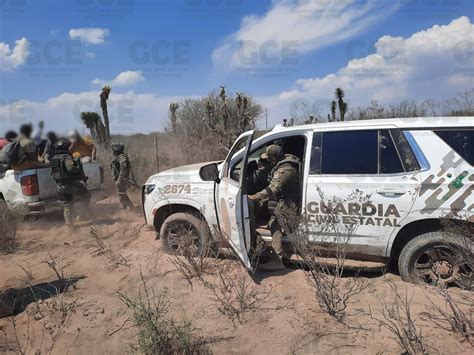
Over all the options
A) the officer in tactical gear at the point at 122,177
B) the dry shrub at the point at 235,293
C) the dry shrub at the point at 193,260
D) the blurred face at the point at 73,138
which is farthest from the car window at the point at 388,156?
the blurred face at the point at 73,138

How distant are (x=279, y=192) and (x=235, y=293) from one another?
1.27 m

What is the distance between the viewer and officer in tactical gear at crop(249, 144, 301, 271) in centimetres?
A: 449

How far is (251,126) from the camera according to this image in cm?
1802

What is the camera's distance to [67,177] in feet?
24.0

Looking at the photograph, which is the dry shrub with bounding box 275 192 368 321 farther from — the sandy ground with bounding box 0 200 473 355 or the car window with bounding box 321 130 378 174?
the car window with bounding box 321 130 378 174

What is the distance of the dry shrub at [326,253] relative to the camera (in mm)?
3572

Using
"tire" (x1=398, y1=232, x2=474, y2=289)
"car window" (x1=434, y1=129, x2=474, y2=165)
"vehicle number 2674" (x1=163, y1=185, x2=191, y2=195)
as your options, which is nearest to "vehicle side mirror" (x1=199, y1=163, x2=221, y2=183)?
"vehicle number 2674" (x1=163, y1=185, x2=191, y2=195)

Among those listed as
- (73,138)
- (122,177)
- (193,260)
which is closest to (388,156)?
(193,260)

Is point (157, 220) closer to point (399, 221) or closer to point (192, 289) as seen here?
point (192, 289)

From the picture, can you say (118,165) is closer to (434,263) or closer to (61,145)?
(61,145)

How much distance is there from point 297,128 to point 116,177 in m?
6.14

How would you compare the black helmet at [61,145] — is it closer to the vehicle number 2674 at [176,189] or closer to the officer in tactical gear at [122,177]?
the officer in tactical gear at [122,177]

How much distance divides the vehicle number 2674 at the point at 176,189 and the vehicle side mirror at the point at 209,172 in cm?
24

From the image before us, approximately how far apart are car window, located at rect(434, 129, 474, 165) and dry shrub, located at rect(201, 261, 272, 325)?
242cm
